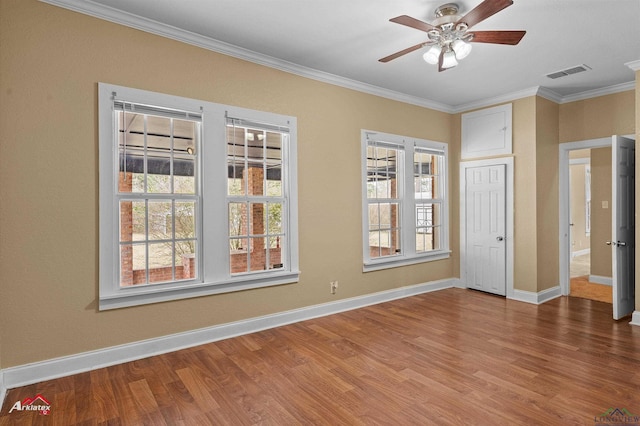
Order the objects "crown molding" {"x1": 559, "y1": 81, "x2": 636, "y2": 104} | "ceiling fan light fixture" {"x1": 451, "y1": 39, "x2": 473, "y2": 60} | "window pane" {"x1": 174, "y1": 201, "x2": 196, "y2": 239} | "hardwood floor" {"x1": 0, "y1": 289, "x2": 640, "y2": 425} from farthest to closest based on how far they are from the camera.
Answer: "crown molding" {"x1": 559, "y1": 81, "x2": 636, "y2": 104} < "window pane" {"x1": 174, "y1": 201, "x2": 196, "y2": 239} < "ceiling fan light fixture" {"x1": 451, "y1": 39, "x2": 473, "y2": 60} < "hardwood floor" {"x1": 0, "y1": 289, "x2": 640, "y2": 425}

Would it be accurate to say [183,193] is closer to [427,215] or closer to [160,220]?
[160,220]

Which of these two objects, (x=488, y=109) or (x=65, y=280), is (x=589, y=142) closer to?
(x=488, y=109)

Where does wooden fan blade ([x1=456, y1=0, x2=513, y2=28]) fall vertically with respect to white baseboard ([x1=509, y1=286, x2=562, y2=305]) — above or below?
above

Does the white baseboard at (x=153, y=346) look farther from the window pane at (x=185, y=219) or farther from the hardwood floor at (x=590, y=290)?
the hardwood floor at (x=590, y=290)

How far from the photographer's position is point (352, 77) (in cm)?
462

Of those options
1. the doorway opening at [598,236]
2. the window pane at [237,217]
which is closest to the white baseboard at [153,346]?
the window pane at [237,217]

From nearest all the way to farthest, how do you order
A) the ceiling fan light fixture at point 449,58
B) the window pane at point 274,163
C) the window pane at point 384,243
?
the ceiling fan light fixture at point 449,58 < the window pane at point 274,163 < the window pane at point 384,243

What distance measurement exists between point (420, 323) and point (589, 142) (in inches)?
141

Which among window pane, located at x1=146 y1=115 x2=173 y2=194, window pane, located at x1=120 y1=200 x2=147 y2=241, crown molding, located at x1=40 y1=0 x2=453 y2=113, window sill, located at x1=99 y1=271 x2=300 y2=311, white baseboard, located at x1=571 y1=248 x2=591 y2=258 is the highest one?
crown molding, located at x1=40 y1=0 x2=453 y2=113

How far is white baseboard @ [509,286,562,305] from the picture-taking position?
5.04 meters

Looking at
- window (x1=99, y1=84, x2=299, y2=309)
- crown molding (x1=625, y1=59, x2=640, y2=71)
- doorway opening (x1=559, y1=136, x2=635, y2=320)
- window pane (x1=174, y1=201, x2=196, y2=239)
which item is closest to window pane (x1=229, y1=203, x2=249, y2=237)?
window (x1=99, y1=84, x2=299, y2=309)

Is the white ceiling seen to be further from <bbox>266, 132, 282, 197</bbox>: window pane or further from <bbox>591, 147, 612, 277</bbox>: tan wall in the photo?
<bbox>591, 147, 612, 277</bbox>: tan wall

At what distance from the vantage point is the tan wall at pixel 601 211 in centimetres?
605

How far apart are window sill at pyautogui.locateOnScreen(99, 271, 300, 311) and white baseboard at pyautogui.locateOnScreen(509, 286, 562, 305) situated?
10.6 feet
